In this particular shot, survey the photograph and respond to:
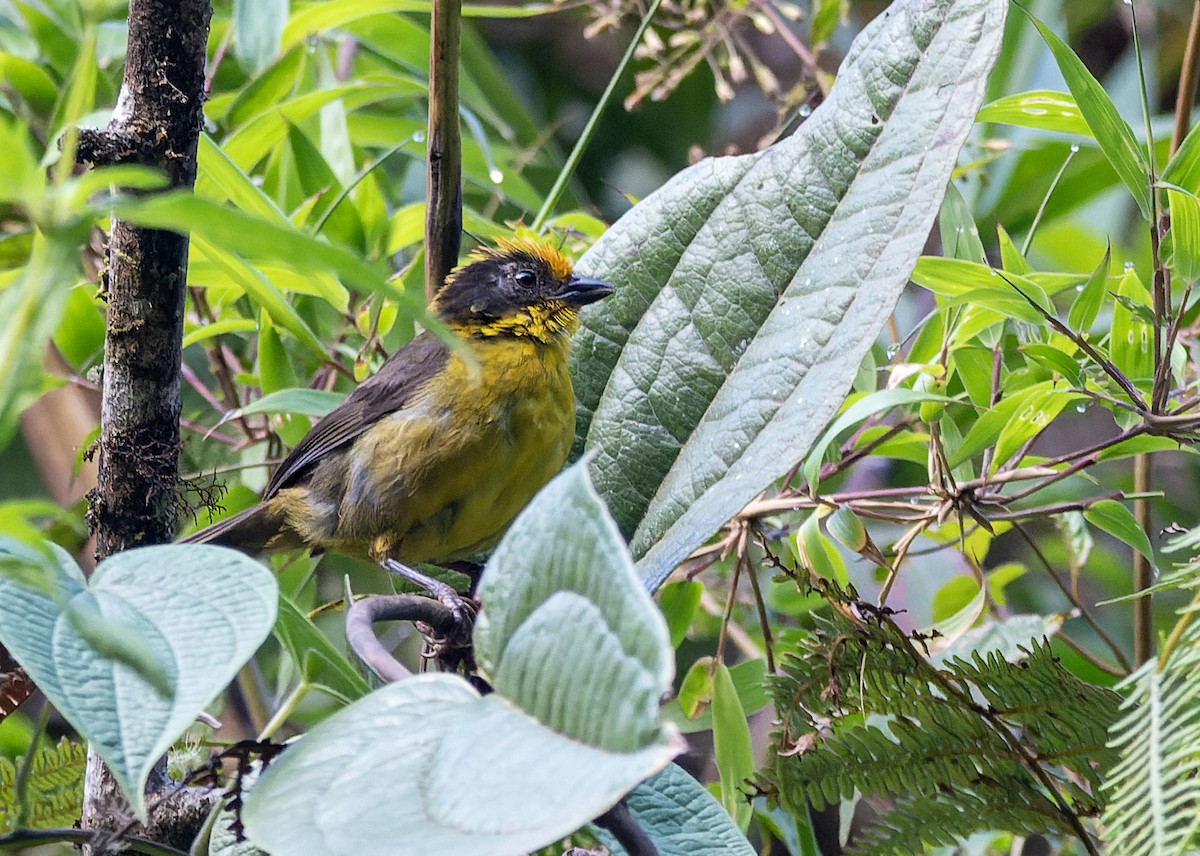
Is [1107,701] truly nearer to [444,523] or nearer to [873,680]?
[873,680]

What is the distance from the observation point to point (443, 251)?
1382 millimetres

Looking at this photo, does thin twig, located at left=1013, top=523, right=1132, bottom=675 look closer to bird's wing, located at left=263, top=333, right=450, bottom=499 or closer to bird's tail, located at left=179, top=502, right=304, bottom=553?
bird's wing, located at left=263, top=333, right=450, bottom=499

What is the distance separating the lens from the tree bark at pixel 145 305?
3.48 feet

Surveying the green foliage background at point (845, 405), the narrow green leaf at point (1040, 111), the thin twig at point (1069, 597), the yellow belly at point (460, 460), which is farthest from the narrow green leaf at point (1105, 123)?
the yellow belly at point (460, 460)

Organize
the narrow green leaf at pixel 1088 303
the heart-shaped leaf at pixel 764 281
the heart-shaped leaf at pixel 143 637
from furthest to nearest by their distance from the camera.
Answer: the narrow green leaf at pixel 1088 303 < the heart-shaped leaf at pixel 764 281 < the heart-shaped leaf at pixel 143 637

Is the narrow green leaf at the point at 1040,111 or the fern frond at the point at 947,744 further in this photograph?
the narrow green leaf at the point at 1040,111

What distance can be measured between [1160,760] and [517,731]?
480mm

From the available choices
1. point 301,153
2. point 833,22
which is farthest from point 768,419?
point 833,22

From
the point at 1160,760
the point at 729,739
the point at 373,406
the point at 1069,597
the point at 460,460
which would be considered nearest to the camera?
the point at 1160,760

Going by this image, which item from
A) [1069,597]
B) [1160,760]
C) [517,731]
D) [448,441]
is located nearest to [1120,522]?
[1069,597]

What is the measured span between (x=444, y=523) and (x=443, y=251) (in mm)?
1029

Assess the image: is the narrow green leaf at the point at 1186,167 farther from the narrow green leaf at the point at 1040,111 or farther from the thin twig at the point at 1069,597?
the thin twig at the point at 1069,597

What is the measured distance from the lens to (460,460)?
228 centimetres

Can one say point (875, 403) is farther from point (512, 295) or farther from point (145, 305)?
point (512, 295)
